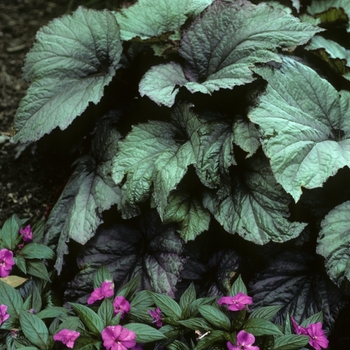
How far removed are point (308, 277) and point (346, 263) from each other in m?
0.24

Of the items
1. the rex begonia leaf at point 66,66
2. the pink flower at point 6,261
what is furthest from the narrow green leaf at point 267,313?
the rex begonia leaf at point 66,66

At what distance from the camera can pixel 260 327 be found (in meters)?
1.44

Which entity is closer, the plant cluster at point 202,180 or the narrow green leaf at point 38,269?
the plant cluster at point 202,180

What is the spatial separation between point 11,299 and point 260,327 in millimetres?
842

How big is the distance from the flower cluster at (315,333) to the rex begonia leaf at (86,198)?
788 mm

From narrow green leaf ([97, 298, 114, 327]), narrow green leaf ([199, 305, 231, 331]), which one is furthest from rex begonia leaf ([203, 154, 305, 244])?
narrow green leaf ([97, 298, 114, 327])

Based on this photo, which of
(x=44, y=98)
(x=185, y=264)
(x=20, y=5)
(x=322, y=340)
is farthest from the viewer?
(x=20, y=5)

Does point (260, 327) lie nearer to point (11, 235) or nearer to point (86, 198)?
point (86, 198)

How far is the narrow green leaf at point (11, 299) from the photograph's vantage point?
160 centimetres

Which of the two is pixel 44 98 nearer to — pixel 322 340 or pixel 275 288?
pixel 275 288

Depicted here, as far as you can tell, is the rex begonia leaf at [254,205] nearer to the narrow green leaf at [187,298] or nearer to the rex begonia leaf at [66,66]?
the narrow green leaf at [187,298]

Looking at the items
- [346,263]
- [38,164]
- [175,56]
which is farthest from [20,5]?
[346,263]

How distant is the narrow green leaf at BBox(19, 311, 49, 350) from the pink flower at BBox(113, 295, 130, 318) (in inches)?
9.0

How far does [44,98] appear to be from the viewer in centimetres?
192
